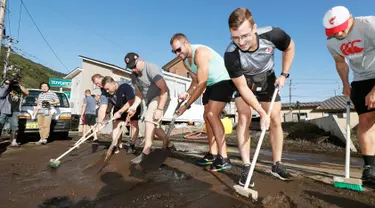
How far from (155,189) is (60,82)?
2310cm

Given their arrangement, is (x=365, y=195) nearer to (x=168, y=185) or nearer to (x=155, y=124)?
(x=168, y=185)

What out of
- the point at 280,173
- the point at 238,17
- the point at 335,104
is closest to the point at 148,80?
the point at 238,17

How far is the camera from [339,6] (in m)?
2.58

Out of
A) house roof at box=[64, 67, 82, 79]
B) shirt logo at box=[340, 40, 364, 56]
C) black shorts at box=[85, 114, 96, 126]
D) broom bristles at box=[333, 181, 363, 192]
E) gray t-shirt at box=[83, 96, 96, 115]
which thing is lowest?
broom bristles at box=[333, 181, 363, 192]

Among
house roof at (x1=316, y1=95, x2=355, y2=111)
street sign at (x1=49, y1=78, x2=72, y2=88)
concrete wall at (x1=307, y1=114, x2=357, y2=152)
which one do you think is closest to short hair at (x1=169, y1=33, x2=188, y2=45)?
concrete wall at (x1=307, y1=114, x2=357, y2=152)

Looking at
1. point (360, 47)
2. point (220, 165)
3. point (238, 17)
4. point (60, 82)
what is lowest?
point (220, 165)

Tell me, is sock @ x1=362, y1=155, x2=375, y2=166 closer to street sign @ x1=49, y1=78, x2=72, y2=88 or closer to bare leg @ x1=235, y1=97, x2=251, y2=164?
bare leg @ x1=235, y1=97, x2=251, y2=164

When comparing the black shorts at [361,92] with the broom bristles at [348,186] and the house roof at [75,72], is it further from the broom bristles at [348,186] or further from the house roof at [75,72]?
the house roof at [75,72]

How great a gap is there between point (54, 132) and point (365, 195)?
7.51 m

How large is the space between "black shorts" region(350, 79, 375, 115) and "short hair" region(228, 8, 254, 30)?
4.88 feet

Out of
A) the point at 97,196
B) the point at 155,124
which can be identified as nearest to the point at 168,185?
the point at 97,196

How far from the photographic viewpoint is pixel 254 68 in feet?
9.04

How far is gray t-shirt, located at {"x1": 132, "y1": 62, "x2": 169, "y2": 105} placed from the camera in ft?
12.9

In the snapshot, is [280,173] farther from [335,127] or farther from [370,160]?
[335,127]
